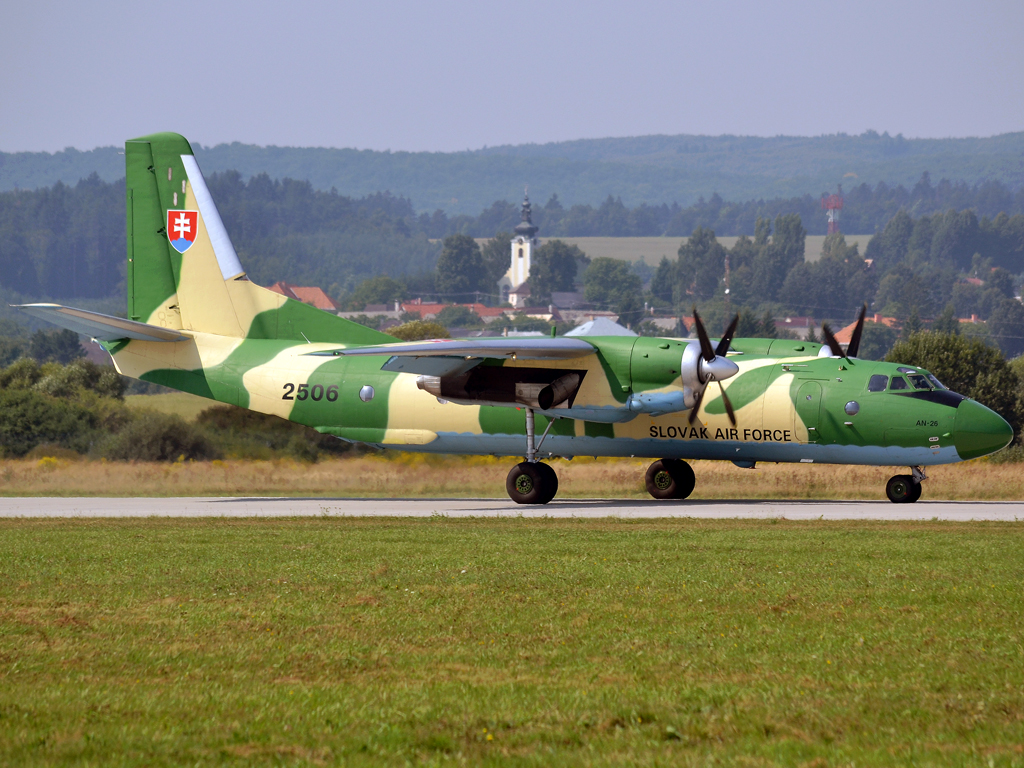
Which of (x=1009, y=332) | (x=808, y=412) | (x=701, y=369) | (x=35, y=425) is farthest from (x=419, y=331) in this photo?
(x=1009, y=332)

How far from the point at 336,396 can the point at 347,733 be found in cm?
2366

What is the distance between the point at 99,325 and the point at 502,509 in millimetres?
12077

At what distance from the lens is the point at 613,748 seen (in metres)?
7.58

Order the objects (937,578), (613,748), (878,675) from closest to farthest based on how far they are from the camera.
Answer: (613,748)
(878,675)
(937,578)

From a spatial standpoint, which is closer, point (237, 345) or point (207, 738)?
point (207, 738)

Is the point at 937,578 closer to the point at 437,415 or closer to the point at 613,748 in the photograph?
the point at 613,748

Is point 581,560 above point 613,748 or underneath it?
underneath

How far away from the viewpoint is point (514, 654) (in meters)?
10.4

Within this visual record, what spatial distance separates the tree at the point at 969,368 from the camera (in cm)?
5028

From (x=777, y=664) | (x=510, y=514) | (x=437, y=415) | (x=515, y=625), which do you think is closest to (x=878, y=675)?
(x=777, y=664)

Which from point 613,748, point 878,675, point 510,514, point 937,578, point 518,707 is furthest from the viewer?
point 510,514

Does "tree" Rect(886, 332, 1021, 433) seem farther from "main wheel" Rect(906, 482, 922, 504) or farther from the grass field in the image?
"main wheel" Rect(906, 482, 922, 504)

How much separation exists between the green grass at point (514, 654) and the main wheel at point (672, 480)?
40.3ft

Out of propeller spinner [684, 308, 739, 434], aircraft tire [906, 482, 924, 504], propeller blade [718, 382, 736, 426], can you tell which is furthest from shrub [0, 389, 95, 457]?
aircraft tire [906, 482, 924, 504]
